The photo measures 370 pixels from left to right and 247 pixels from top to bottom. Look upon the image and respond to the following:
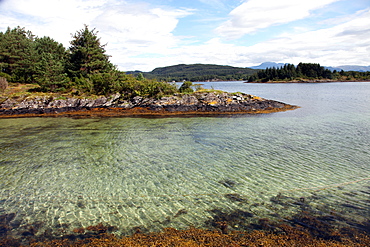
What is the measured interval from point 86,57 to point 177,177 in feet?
110

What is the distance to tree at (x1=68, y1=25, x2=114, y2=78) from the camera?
34.7 m

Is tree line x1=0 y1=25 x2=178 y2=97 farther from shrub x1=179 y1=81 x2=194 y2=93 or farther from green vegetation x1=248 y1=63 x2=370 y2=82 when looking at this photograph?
green vegetation x1=248 y1=63 x2=370 y2=82

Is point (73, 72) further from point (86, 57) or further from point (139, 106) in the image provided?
point (139, 106)

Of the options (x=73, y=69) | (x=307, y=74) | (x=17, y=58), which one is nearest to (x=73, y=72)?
(x=73, y=69)

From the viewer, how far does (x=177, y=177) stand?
8.56 metres

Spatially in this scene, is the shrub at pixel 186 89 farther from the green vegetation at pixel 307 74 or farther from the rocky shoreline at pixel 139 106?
the green vegetation at pixel 307 74

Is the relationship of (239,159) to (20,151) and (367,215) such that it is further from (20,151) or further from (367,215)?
(20,151)

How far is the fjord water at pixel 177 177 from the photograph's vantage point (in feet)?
20.0

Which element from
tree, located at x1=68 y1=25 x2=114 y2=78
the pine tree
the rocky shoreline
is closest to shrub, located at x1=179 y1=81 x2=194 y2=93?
the rocky shoreline

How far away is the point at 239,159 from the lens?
34.1 ft

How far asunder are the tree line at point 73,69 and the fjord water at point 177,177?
16163 millimetres

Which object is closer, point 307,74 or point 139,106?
point 139,106

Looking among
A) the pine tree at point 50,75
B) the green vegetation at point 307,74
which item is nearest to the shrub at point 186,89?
the pine tree at point 50,75

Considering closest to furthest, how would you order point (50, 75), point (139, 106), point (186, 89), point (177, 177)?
point (177, 177) < point (139, 106) < point (50, 75) < point (186, 89)
